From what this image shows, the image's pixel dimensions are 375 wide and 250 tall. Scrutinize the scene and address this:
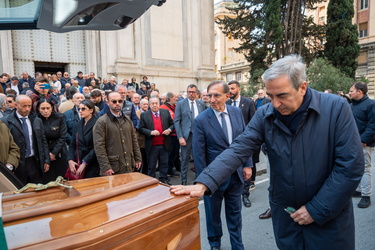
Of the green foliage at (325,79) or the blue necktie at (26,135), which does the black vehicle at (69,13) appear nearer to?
the blue necktie at (26,135)

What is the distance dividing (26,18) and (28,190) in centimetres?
97

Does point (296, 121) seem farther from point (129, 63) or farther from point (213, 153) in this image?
point (129, 63)

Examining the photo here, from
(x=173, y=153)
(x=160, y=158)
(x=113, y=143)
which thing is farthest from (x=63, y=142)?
(x=173, y=153)

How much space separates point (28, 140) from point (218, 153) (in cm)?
273

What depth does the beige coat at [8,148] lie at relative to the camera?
11.1 feet

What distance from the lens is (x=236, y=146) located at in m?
2.09

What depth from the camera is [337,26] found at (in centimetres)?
2277

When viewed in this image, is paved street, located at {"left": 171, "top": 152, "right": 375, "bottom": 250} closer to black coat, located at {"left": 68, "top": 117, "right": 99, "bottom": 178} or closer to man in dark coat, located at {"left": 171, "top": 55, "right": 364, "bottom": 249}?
man in dark coat, located at {"left": 171, "top": 55, "right": 364, "bottom": 249}

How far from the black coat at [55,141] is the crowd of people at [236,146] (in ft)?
0.05

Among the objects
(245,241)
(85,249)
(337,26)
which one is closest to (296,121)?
(85,249)

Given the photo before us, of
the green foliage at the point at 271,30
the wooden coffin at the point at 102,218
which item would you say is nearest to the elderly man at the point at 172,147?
the wooden coffin at the point at 102,218

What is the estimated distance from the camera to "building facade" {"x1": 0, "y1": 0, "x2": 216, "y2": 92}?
43.1 feet

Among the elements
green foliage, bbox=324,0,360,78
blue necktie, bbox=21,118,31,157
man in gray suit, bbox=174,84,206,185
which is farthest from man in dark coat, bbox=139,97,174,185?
green foliage, bbox=324,0,360,78

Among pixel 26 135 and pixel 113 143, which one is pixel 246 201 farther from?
pixel 26 135
